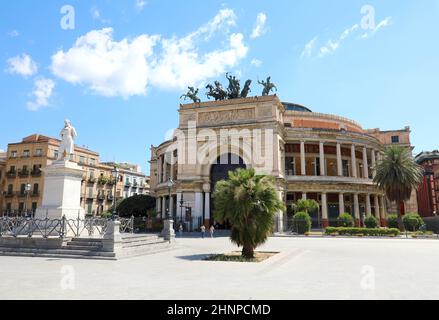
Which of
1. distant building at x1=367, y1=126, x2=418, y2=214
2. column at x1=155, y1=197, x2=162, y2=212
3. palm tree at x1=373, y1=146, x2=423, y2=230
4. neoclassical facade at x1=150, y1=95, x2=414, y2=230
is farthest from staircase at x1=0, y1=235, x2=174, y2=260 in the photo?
distant building at x1=367, y1=126, x2=418, y2=214

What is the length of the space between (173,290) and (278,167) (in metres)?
32.6

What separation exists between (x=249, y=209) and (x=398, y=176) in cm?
3039

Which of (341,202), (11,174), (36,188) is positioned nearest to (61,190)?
(341,202)

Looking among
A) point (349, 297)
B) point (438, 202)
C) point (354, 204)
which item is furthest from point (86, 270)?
point (438, 202)

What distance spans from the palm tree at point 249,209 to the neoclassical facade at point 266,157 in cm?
2181

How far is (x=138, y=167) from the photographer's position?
272ft

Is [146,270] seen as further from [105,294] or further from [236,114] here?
[236,114]

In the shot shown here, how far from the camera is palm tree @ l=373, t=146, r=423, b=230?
126 feet

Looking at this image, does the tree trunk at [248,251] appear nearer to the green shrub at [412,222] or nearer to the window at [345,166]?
the green shrub at [412,222]

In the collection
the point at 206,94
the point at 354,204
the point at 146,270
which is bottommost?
the point at 146,270

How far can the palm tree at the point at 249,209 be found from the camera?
15102 millimetres

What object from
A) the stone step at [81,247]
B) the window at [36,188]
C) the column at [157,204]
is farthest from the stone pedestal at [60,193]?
the window at [36,188]

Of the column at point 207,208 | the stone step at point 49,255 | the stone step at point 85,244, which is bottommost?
the stone step at point 49,255

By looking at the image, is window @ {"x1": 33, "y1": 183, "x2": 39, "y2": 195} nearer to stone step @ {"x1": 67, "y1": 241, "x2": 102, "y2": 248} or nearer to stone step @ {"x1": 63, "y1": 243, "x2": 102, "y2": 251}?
stone step @ {"x1": 67, "y1": 241, "x2": 102, "y2": 248}
